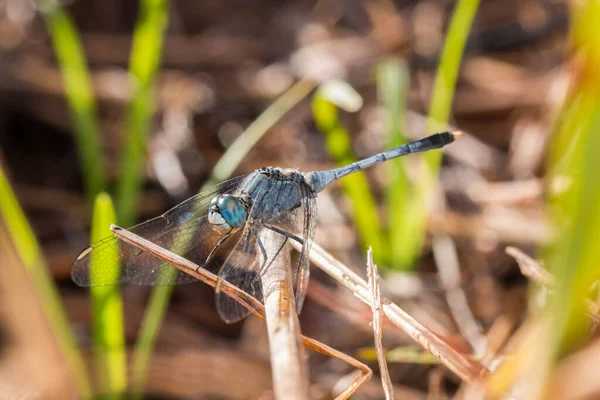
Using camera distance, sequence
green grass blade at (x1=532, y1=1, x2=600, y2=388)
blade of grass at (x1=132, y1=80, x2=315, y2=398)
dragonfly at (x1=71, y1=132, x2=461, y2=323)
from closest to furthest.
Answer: green grass blade at (x1=532, y1=1, x2=600, y2=388) < dragonfly at (x1=71, y1=132, x2=461, y2=323) < blade of grass at (x1=132, y1=80, x2=315, y2=398)

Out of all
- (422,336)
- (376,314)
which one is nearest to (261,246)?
(376,314)

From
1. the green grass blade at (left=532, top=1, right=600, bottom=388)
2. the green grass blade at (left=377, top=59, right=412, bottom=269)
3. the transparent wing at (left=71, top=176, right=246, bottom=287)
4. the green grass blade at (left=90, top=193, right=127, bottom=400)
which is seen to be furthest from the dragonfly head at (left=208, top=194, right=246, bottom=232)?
the green grass blade at (left=532, top=1, right=600, bottom=388)

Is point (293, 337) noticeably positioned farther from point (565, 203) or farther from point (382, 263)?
point (382, 263)

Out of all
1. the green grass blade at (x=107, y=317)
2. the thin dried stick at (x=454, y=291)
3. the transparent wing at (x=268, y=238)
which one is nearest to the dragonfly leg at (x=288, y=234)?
the transparent wing at (x=268, y=238)

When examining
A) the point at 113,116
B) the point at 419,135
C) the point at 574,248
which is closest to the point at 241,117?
the point at 113,116

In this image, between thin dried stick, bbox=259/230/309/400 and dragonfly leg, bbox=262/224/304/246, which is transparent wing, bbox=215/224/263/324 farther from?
thin dried stick, bbox=259/230/309/400
